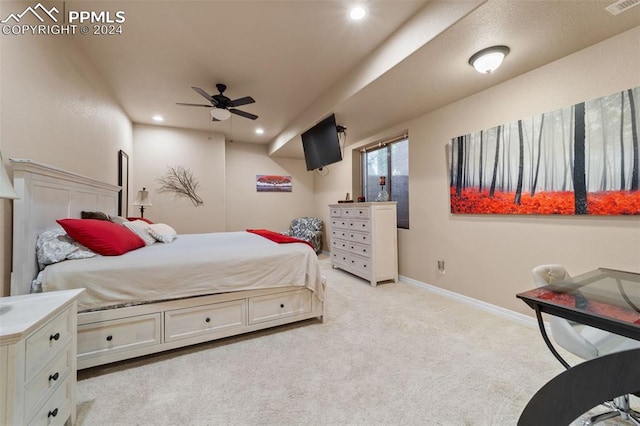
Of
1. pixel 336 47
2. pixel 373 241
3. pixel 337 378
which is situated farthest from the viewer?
pixel 373 241

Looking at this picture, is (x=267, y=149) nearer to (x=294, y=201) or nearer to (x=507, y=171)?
(x=294, y=201)

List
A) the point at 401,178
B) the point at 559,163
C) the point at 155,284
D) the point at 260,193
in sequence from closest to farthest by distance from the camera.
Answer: the point at 155,284, the point at 559,163, the point at 401,178, the point at 260,193

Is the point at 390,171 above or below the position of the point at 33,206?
above

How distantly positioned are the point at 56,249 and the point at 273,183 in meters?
4.54

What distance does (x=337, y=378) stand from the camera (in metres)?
1.62

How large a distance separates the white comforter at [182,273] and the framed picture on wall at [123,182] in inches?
92.4

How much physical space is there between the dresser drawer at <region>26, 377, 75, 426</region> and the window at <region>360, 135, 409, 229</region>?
3.73m

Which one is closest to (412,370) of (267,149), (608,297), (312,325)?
(312,325)

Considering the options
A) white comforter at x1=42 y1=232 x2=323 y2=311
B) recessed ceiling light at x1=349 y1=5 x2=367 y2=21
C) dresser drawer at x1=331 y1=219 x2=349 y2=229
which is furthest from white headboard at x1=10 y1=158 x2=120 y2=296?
dresser drawer at x1=331 y1=219 x2=349 y2=229

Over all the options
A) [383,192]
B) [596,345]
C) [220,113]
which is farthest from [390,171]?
[596,345]

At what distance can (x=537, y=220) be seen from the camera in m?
2.33

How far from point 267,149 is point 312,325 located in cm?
460

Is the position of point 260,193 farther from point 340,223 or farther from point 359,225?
point 359,225

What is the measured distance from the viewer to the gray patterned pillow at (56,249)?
1.62 meters
